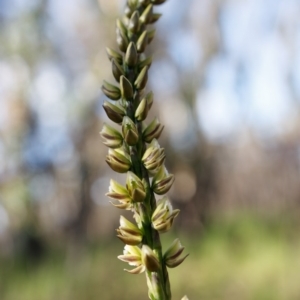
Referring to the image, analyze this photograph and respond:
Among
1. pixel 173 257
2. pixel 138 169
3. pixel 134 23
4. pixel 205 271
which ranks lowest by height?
pixel 205 271

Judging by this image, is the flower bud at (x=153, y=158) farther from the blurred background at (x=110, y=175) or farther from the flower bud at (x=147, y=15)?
the blurred background at (x=110, y=175)

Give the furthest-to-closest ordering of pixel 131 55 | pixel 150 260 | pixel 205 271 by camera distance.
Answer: pixel 205 271 → pixel 131 55 → pixel 150 260

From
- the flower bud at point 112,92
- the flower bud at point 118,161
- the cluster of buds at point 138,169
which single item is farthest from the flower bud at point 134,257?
the flower bud at point 112,92

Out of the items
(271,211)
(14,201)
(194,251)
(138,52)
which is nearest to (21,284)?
(14,201)

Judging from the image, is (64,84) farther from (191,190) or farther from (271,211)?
(271,211)

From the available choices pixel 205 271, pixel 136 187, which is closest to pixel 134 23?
pixel 136 187

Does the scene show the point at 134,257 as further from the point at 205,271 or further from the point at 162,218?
the point at 205,271

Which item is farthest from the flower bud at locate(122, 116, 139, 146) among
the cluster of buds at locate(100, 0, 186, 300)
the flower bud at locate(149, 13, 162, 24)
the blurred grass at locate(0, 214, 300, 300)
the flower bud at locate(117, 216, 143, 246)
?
the blurred grass at locate(0, 214, 300, 300)

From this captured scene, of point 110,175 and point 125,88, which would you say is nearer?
point 125,88
